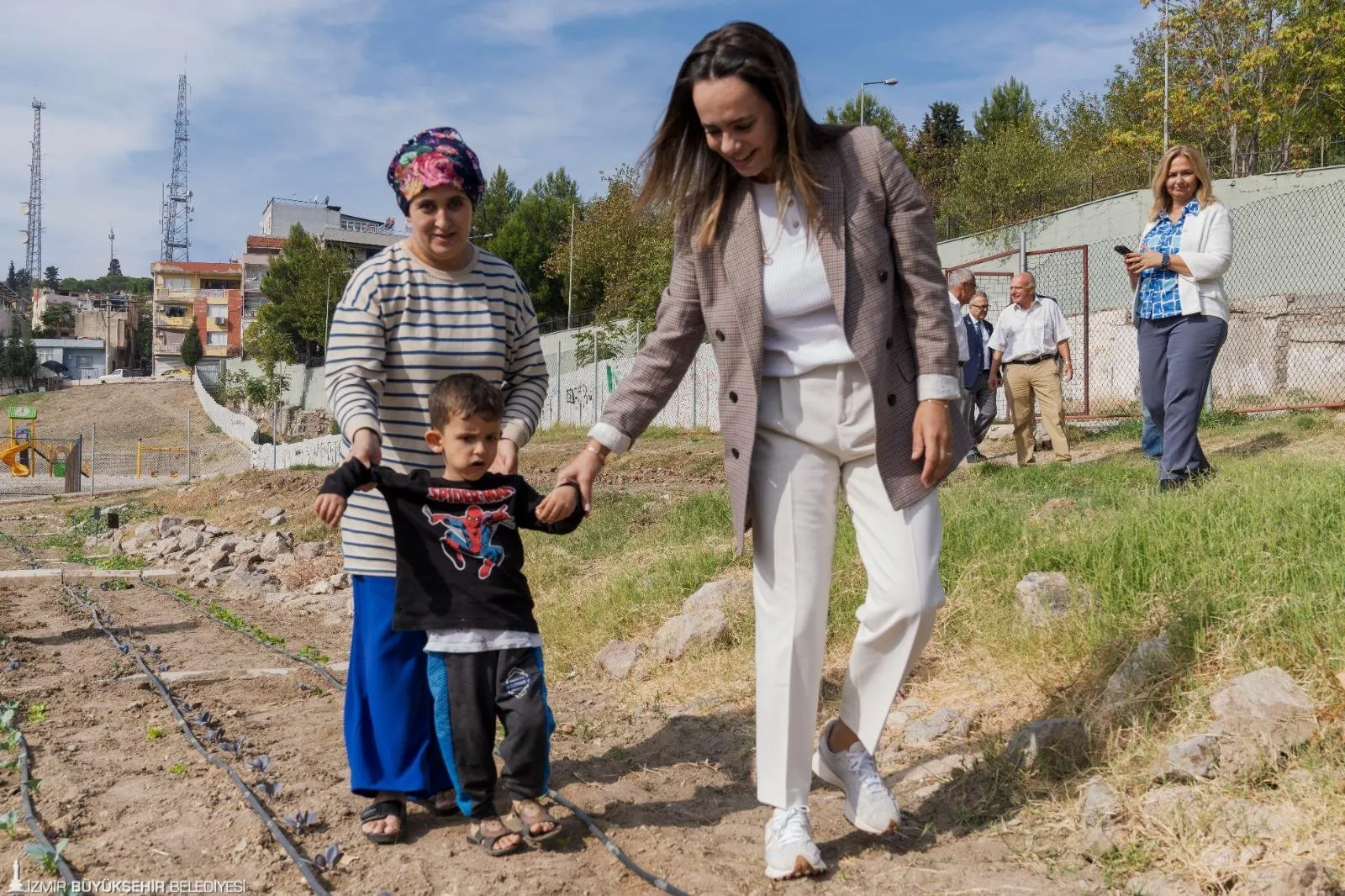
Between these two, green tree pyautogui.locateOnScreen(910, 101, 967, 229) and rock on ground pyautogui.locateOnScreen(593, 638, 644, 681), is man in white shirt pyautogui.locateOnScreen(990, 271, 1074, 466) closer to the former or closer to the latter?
rock on ground pyautogui.locateOnScreen(593, 638, 644, 681)

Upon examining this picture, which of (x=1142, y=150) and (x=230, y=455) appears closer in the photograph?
(x=1142, y=150)

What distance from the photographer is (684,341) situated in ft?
11.2

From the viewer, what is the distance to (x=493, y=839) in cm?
345

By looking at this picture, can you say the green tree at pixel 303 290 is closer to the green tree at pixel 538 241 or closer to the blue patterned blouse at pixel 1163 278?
the green tree at pixel 538 241

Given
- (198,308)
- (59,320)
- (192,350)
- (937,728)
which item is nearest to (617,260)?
(937,728)

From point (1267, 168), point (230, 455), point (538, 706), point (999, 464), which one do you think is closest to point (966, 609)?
point (538, 706)

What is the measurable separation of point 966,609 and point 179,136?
120706mm

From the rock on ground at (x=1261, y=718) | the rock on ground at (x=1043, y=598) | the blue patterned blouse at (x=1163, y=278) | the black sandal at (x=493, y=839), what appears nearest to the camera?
the rock on ground at (x=1261, y=718)

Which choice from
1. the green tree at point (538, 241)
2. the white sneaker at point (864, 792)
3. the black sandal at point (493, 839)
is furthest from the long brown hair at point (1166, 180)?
the green tree at point (538, 241)

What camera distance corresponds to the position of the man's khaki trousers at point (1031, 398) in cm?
1068

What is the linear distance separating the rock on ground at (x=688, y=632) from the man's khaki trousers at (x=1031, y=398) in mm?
5637

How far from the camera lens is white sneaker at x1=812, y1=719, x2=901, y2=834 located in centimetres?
327

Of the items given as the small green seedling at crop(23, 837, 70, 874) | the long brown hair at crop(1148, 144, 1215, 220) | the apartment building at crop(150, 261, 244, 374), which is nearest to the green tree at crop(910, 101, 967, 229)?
the long brown hair at crop(1148, 144, 1215, 220)

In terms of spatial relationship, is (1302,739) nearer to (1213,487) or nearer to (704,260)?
(704,260)
